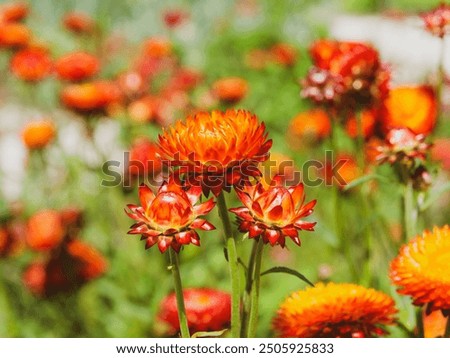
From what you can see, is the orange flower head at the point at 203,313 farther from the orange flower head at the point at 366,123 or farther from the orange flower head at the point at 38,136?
the orange flower head at the point at 38,136

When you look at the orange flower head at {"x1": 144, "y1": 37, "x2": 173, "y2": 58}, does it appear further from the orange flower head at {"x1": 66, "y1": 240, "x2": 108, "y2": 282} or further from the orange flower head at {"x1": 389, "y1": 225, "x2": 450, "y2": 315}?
the orange flower head at {"x1": 389, "y1": 225, "x2": 450, "y2": 315}

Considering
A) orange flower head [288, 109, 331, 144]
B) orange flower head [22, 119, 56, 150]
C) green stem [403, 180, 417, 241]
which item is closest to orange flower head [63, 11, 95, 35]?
orange flower head [22, 119, 56, 150]

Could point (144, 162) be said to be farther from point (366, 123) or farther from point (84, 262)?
point (366, 123)

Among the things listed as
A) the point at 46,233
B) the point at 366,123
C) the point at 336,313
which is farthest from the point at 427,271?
the point at 46,233

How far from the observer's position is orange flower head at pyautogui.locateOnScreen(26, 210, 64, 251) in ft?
4.30

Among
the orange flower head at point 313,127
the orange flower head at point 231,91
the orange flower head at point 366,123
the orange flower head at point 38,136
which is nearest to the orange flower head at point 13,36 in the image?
the orange flower head at point 38,136

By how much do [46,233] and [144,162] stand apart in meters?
0.24

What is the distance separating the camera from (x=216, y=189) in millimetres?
615

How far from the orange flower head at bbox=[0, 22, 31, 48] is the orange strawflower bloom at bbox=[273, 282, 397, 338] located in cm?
118

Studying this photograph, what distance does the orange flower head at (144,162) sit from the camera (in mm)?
1252

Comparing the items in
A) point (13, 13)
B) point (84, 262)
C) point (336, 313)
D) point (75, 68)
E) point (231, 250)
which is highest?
point (13, 13)

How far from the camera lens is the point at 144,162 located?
4.13 feet

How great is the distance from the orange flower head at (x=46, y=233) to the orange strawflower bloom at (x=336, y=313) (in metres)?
0.67

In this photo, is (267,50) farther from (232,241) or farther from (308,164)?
(232,241)
